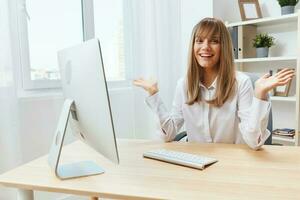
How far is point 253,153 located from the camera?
118cm

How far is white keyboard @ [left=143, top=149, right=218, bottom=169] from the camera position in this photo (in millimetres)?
1035

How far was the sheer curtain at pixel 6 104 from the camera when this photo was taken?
1620 mm

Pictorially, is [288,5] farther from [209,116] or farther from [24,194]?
[24,194]

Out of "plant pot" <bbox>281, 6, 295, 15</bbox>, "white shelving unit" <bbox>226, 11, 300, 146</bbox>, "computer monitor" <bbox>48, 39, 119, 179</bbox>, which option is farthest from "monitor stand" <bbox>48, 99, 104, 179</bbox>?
"plant pot" <bbox>281, 6, 295, 15</bbox>

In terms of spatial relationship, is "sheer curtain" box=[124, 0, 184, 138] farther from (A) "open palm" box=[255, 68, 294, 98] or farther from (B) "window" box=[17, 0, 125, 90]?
(A) "open palm" box=[255, 68, 294, 98]

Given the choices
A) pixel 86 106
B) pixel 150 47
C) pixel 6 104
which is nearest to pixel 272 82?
pixel 86 106

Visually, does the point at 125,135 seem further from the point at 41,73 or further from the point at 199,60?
the point at 199,60

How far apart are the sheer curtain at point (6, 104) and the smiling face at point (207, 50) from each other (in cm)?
100

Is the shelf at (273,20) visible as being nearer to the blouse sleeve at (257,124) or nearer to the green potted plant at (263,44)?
the green potted plant at (263,44)

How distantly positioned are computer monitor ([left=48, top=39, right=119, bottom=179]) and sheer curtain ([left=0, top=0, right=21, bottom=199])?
2.24ft

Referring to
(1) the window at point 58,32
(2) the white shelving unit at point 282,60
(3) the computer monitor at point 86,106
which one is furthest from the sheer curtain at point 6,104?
(2) the white shelving unit at point 282,60

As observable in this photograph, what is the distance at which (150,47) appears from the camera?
103 inches

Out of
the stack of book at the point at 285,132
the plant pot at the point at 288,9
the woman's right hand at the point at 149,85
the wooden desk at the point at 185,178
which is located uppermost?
the plant pot at the point at 288,9

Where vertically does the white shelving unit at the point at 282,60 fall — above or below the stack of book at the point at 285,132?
above
